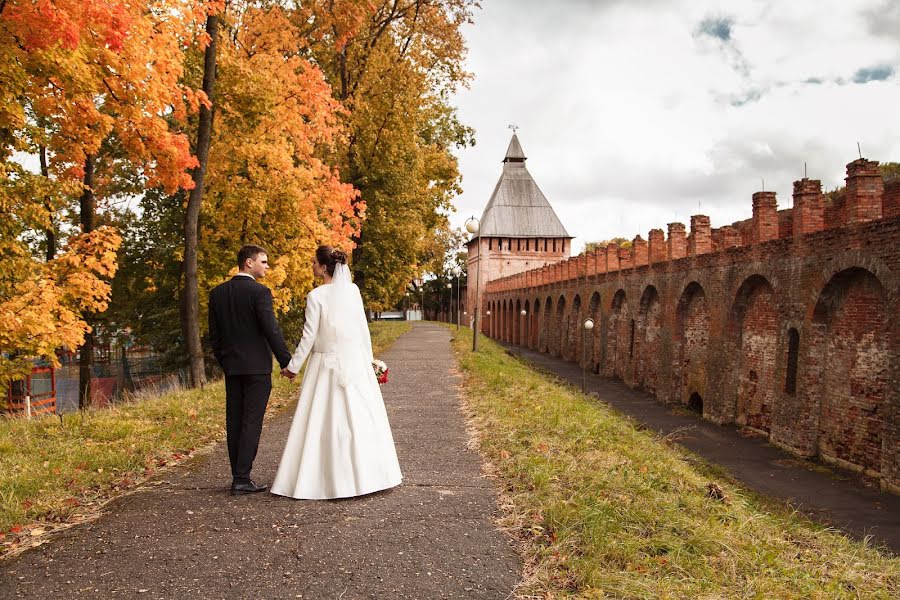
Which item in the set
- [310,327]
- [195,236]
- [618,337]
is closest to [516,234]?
[618,337]

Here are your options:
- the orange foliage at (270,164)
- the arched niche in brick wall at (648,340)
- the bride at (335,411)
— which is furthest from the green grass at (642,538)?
the arched niche in brick wall at (648,340)

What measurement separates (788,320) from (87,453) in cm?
1553

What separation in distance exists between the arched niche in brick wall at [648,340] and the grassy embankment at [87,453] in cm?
1893

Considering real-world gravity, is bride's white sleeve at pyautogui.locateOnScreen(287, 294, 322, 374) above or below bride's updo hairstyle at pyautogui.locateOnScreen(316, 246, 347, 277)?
below

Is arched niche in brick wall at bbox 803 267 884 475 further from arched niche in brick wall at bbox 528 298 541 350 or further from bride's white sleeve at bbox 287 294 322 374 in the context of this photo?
arched niche in brick wall at bbox 528 298 541 350

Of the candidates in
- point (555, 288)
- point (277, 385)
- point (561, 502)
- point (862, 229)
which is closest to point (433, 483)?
point (561, 502)

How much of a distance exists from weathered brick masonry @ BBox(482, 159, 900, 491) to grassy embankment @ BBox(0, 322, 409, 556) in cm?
1177

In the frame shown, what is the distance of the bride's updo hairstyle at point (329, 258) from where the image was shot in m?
5.46

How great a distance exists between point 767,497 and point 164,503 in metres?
10.6

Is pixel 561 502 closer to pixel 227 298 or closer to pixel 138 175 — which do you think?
pixel 227 298

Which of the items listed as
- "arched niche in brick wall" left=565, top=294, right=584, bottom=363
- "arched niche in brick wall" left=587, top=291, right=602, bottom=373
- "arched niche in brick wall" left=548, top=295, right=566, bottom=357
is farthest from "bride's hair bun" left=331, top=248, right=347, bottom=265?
"arched niche in brick wall" left=548, top=295, right=566, bottom=357

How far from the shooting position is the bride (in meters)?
5.18

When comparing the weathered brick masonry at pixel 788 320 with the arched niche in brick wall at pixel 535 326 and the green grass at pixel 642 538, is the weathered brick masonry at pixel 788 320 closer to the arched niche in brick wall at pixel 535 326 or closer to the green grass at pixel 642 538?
the green grass at pixel 642 538

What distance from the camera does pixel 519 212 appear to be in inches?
2842
